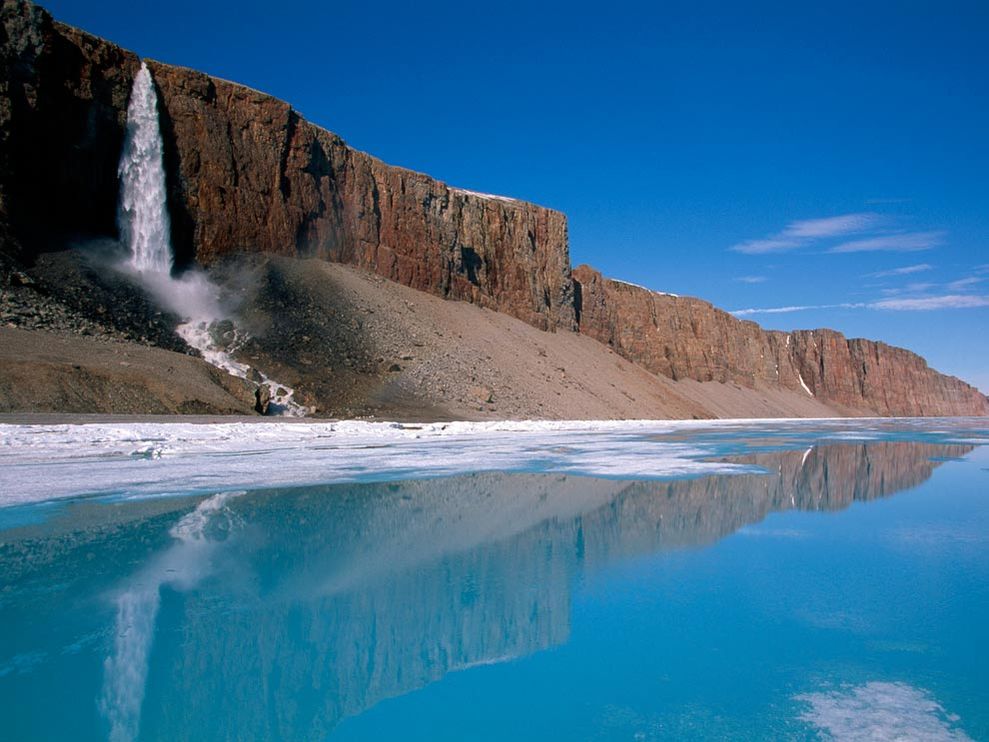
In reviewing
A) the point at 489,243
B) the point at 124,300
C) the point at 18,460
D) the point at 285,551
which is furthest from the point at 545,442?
the point at 489,243

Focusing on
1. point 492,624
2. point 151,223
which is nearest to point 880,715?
point 492,624

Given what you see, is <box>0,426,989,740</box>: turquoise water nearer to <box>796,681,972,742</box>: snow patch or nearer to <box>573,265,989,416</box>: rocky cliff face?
<box>796,681,972,742</box>: snow patch

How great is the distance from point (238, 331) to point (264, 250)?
7.94 meters

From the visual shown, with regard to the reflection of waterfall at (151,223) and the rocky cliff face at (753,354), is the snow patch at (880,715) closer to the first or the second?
the reflection of waterfall at (151,223)

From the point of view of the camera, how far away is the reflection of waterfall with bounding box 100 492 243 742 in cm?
351

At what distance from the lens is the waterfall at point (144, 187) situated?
125ft

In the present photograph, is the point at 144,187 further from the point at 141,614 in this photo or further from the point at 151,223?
the point at 141,614

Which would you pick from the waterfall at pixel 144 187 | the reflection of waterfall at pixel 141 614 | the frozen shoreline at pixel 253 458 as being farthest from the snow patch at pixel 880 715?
the waterfall at pixel 144 187

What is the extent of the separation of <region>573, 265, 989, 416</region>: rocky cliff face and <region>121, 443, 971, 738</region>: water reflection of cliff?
58.3 m

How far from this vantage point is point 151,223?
38750 mm

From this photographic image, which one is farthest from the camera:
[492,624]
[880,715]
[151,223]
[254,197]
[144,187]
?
[254,197]

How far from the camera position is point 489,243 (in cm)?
5866

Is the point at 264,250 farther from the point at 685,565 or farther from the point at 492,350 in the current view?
the point at 685,565

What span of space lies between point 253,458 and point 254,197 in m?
31.0
